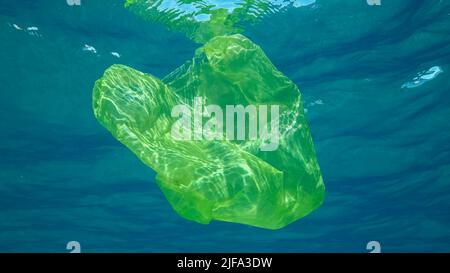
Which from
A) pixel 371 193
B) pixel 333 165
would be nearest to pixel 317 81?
pixel 333 165

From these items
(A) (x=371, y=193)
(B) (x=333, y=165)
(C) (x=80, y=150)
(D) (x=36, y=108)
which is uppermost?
(D) (x=36, y=108)

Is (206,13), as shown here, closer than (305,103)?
Yes

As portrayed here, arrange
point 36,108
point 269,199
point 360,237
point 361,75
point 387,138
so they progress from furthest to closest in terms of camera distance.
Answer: point 360,237 < point 387,138 < point 36,108 < point 361,75 < point 269,199

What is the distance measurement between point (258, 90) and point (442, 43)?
356 inches

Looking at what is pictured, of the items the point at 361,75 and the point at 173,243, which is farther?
the point at 173,243

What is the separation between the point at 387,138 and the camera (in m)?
16.9

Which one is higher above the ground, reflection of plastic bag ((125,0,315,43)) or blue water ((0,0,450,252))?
reflection of plastic bag ((125,0,315,43))

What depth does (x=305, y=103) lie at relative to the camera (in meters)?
14.5

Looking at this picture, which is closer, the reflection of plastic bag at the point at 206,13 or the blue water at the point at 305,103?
the reflection of plastic bag at the point at 206,13

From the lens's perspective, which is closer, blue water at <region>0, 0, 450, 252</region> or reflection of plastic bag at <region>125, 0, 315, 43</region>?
reflection of plastic bag at <region>125, 0, 315, 43</region>

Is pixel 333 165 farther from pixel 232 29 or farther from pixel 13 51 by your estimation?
pixel 13 51

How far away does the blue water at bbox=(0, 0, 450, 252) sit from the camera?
423 inches

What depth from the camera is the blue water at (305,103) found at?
10742 millimetres

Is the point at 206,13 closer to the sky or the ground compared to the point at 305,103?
closer to the sky
